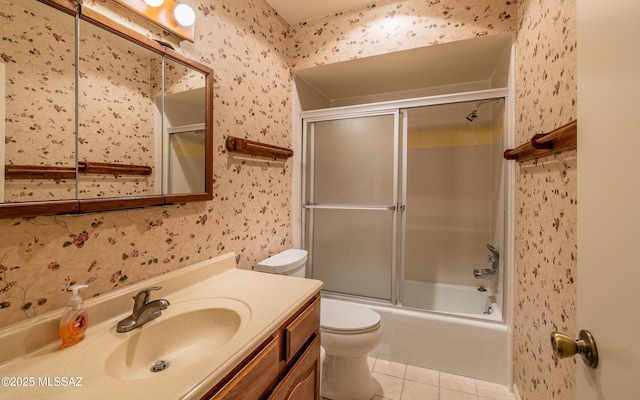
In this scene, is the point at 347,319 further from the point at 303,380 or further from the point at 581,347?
the point at 581,347

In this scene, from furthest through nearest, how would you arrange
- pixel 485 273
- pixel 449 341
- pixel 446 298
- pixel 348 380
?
pixel 446 298
pixel 485 273
pixel 449 341
pixel 348 380

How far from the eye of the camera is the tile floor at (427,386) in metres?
1.62

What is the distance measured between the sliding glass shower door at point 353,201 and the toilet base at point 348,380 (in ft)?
2.07

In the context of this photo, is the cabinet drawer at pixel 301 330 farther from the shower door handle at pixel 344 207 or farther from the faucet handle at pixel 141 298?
the shower door handle at pixel 344 207

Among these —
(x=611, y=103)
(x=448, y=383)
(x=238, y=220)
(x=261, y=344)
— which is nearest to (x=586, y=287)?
(x=611, y=103)

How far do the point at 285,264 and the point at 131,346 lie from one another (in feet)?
3.12

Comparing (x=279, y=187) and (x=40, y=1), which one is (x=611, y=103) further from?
(x=279, y=187)

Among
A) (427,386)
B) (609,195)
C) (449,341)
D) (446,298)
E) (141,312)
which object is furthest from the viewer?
(446,298)

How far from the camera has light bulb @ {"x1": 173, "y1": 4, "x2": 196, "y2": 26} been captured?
118cm

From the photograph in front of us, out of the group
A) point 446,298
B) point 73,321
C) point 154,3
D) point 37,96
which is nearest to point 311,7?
point 154,3

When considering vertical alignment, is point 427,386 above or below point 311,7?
below

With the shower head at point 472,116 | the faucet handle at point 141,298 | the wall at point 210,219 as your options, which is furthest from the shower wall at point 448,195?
the faucet handle at point 141,298

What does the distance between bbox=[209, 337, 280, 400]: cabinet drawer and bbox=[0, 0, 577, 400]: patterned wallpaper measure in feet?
2.02

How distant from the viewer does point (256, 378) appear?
792 millimetres
